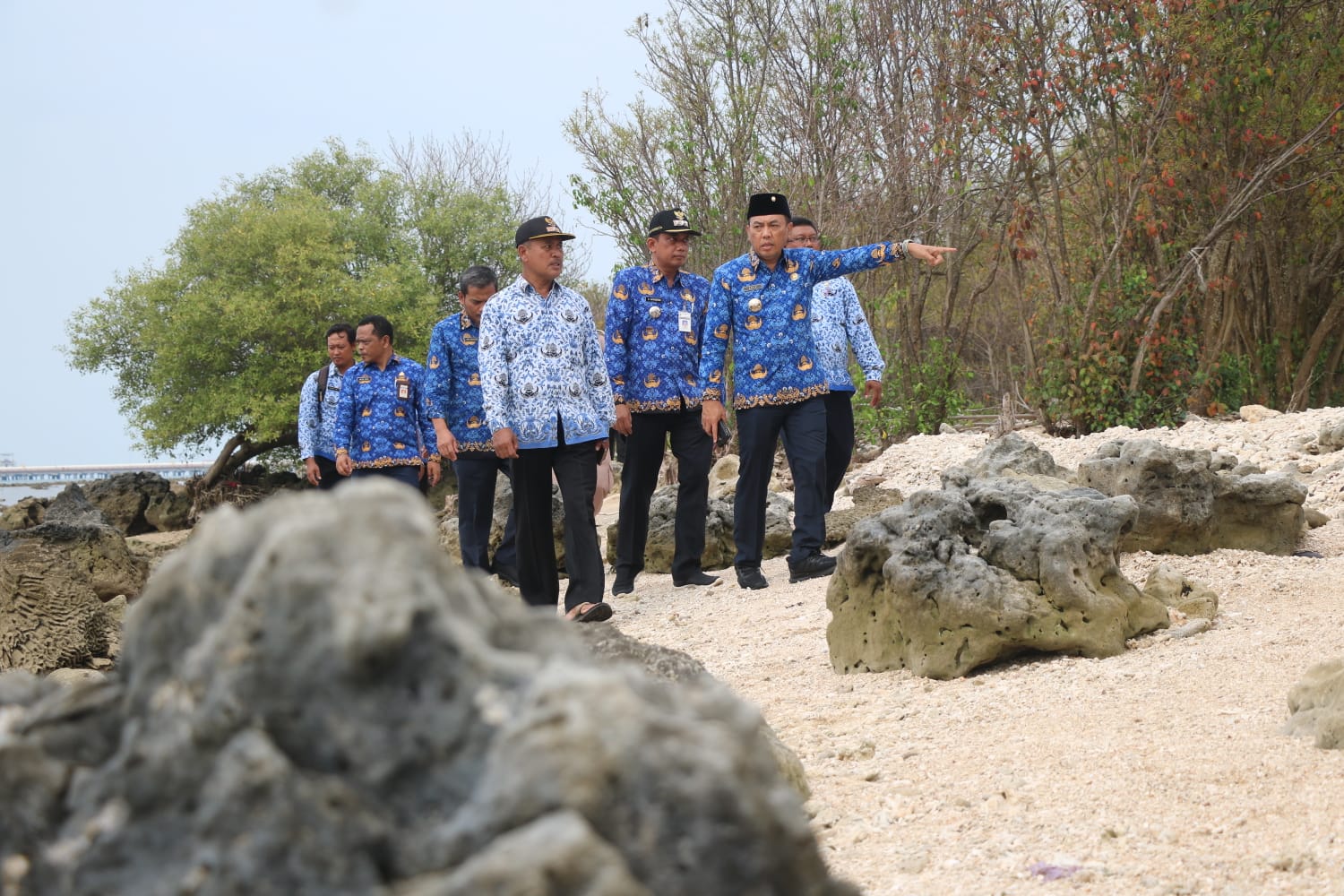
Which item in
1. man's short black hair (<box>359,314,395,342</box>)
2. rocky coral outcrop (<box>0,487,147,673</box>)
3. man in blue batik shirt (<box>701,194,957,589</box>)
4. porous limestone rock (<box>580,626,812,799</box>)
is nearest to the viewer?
porous limestone rock (<box>580,626,812,799</box>)

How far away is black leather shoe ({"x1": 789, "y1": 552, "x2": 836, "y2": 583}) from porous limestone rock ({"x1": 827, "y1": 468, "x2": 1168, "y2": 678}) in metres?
1.94

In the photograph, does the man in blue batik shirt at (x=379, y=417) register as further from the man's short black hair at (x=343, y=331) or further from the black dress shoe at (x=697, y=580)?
the black dress shoe at (x=697, y=580)

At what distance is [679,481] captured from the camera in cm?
774

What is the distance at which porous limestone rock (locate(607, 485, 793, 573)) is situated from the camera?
8.86m

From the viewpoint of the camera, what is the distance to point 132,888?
1.33 metres

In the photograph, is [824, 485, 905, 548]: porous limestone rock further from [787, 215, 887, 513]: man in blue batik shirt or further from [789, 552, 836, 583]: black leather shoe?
[789, 552, 836, 583]: black leather shoe

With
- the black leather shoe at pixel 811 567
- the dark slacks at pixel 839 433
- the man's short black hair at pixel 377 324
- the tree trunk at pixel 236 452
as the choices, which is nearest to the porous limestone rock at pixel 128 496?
the tree trunk at pixel 236 452

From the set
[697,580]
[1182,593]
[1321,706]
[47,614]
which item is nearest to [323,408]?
[47,614]

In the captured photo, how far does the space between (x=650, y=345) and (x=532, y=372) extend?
1.36 meters

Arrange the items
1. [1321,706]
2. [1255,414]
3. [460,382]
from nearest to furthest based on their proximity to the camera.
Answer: [1321,706]
[460,382]
[1255,414]

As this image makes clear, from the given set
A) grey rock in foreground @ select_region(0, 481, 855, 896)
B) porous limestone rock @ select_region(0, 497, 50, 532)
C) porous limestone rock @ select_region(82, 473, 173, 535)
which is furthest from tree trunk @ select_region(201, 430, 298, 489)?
grey rock in foreground @ select_region(0, 481, 855, 896)

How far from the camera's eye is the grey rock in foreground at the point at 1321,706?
3.41 m

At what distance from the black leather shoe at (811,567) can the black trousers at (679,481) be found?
78cm

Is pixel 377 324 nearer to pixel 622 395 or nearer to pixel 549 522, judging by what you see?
pixel 622 395
